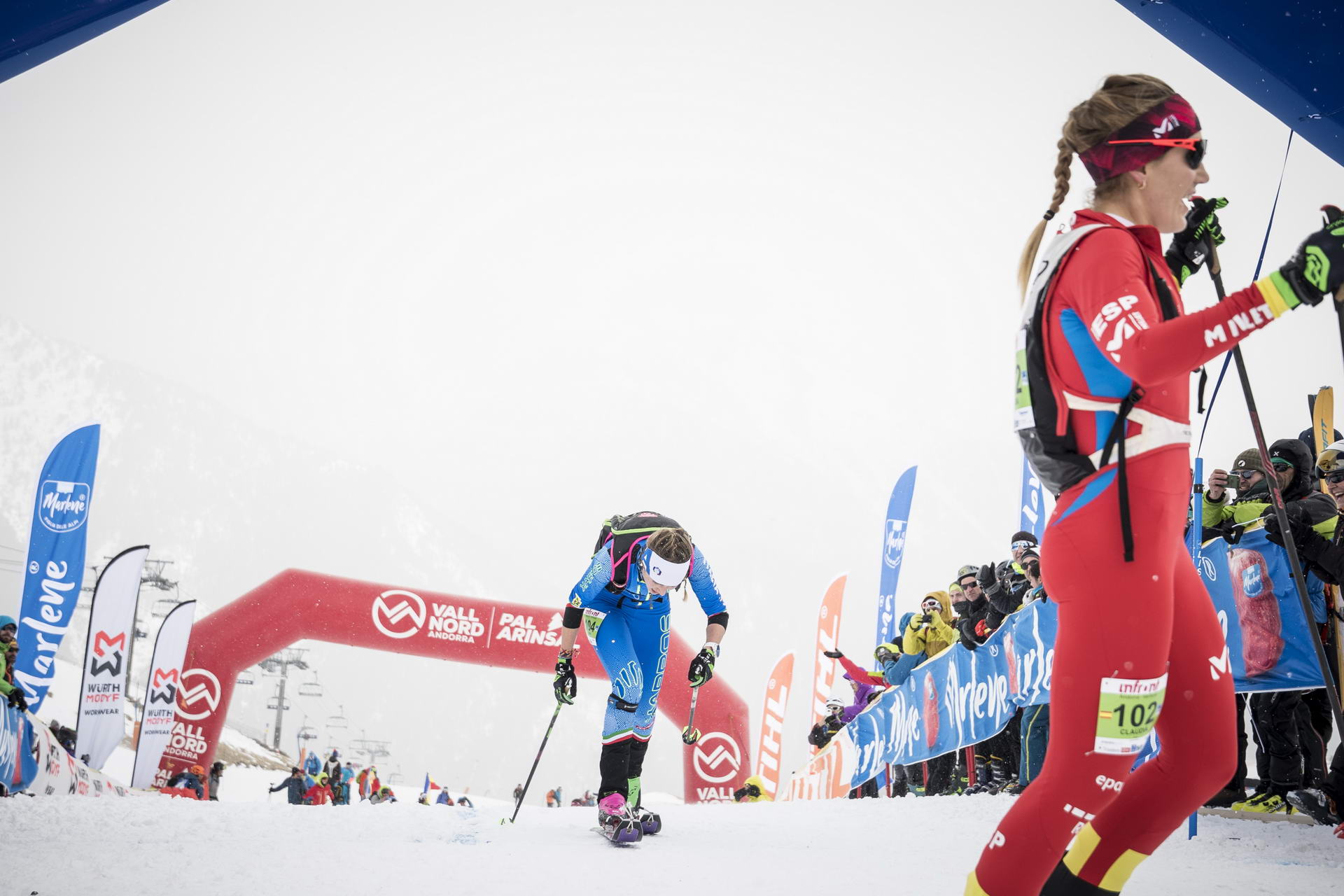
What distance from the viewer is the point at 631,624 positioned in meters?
5.00

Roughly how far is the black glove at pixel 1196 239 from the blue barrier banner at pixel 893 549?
1224 centimetres

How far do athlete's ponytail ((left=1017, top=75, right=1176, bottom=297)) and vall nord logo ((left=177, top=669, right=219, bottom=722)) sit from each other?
1558 centimetres

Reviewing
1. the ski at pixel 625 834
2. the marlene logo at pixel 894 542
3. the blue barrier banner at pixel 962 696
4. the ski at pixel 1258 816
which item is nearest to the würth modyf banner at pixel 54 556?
the blue barrier banner at pixel 962 696

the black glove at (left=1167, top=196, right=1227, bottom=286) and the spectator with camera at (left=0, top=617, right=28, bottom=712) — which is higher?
the black glove at (left=1167, top=196, right=1227, bottom=286)

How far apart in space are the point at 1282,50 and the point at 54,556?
14947mm

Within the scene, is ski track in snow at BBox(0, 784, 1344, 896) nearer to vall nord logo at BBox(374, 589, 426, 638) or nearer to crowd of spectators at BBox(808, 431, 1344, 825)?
crowd of spectators at BBox(808, 431, 1344, 825)

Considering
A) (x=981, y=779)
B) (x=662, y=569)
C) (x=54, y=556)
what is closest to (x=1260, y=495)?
(x=981, y=779)

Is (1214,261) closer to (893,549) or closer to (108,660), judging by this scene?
(893,549)

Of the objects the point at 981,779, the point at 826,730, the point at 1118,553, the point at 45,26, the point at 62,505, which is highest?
the point at 62,505

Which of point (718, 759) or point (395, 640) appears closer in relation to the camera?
point (718, 759)

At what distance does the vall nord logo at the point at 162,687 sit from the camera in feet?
45.2

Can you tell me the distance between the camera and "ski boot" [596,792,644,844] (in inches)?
165

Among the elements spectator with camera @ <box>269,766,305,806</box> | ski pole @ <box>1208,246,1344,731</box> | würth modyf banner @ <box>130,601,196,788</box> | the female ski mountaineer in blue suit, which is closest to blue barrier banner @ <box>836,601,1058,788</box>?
the female ski mountaineer in blue suit

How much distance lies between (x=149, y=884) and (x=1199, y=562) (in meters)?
4.55
